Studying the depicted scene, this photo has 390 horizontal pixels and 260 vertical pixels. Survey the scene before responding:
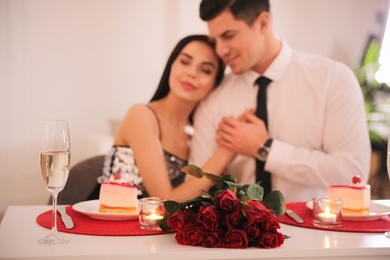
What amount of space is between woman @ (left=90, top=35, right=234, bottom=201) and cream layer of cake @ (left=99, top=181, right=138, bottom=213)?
0.66 m

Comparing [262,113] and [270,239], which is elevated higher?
[262,113]

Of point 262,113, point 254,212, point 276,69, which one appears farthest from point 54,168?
point 276,69

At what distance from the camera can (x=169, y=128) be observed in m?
2.59

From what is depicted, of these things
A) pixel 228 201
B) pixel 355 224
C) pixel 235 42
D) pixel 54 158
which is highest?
pixel 235 42

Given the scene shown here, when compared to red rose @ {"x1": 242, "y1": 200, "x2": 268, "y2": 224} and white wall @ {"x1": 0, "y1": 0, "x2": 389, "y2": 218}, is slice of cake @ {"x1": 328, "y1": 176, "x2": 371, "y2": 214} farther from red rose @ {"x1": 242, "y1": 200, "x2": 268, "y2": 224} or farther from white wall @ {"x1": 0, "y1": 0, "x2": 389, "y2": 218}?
white wall @ {"x1": 0, "y1": 0, "x2": 389, "y2": 218}

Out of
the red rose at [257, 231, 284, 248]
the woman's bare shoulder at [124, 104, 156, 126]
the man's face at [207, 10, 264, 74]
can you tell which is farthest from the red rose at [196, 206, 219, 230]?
the man's face at [207, 10, 264, 74]

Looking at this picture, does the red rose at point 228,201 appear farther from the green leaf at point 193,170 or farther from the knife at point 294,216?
the knife at point 294,216

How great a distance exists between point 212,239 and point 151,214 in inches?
9.4

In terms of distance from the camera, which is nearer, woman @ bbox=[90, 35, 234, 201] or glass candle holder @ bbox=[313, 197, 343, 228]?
glass candle holder @ bbox=[313, 197, 343, 228]

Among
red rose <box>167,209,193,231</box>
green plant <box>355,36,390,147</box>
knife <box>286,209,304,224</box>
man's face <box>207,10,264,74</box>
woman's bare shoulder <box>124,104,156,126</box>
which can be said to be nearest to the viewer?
red rose <box>167,209,193,231</box>

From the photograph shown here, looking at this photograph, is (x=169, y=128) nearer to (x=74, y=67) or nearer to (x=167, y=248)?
(x=167, y=248)

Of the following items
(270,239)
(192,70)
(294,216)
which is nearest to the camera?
(270,239)

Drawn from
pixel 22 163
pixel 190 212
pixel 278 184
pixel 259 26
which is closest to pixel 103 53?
pixel 22 163

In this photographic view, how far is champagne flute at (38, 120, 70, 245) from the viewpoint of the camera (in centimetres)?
131
